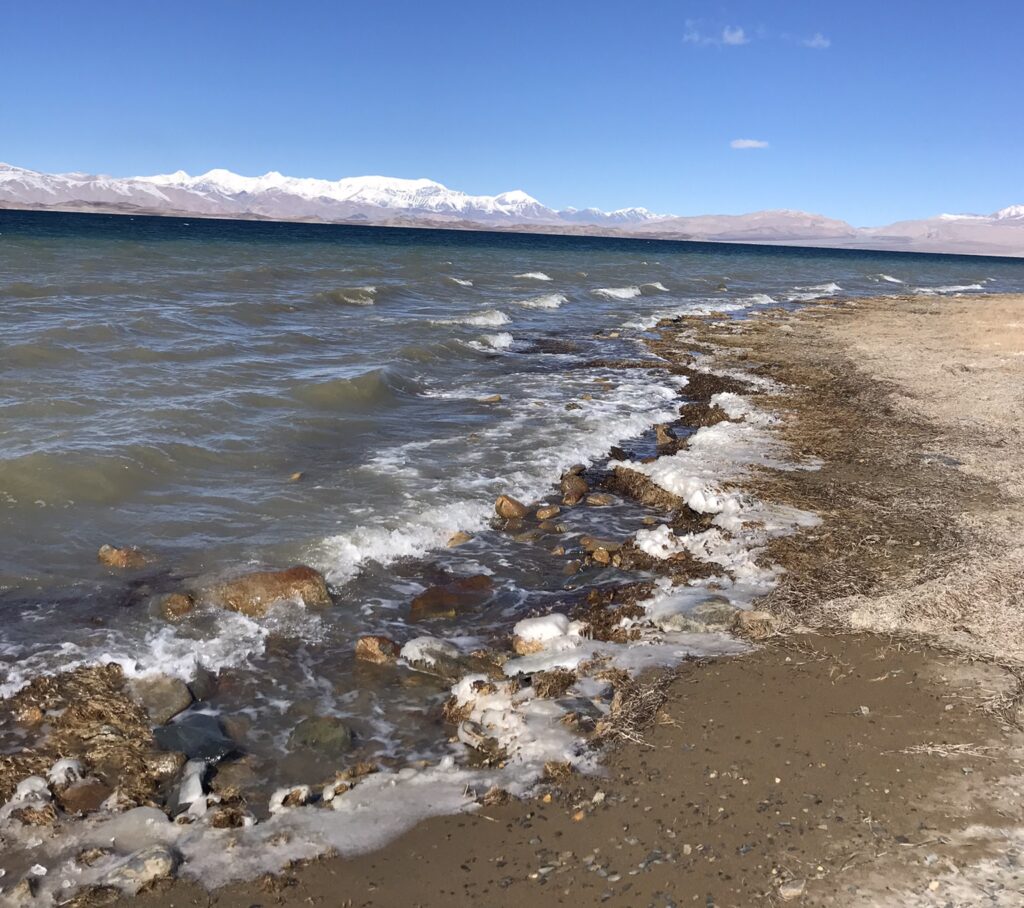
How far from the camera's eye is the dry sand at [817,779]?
11.0 ft

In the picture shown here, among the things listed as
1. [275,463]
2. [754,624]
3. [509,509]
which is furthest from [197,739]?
[275,463]

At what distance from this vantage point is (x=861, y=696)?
469 centimetres

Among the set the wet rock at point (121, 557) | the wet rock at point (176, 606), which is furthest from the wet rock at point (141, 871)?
the wet rock at point (121, 557)

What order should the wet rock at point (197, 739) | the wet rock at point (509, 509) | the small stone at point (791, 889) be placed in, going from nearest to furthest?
the small stone at point (791, 889) → the wet rock at point (197, 739) → the wet rock at point (509, 509)

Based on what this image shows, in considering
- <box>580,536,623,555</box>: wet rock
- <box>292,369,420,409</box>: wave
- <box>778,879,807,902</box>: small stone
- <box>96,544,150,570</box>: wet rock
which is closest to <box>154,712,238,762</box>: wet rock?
<box>96,544,150,570</box>: wet rock

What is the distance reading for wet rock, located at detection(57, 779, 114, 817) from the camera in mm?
4012

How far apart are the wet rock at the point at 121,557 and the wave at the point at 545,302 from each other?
77.8 feet

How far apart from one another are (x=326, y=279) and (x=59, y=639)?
30.3 m

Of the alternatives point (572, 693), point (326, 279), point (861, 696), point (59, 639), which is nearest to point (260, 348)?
point (59, 639)

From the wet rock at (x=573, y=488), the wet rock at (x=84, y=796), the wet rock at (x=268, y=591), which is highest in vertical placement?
the wet rock at (x=573, y=488)

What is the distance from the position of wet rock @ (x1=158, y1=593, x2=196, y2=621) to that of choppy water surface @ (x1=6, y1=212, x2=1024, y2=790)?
135 mm

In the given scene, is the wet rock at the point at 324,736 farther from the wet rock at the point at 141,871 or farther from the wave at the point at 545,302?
the wave at the point at 545,302

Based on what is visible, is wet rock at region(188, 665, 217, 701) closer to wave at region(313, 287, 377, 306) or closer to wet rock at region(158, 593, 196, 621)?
wet rock at region(158, 593, 196, 621)

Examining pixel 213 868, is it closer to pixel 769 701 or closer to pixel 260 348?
pixel 769 701
